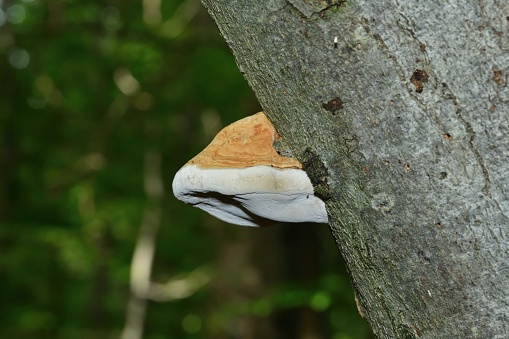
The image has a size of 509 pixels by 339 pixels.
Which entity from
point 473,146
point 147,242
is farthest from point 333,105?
point 147,242

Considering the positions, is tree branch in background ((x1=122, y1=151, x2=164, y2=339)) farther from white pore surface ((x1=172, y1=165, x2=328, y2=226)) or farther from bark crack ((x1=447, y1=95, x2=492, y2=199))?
bark crack ((x1=447, y1=95, x2=492, y2=199))

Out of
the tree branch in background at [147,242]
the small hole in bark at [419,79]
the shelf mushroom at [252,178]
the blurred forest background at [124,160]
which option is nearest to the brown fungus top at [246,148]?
the shelf mushroom at [252,178]

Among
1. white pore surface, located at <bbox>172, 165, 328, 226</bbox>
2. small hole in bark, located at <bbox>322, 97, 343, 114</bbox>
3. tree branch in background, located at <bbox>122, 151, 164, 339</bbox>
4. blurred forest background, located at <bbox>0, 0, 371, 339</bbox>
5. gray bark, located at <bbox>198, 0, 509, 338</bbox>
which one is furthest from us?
tree branch in background, located at <bbox>122, 151, 164, 339</bbox>

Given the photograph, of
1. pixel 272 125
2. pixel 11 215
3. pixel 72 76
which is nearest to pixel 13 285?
pixel 11 215

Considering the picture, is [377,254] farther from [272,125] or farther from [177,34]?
[177,34]

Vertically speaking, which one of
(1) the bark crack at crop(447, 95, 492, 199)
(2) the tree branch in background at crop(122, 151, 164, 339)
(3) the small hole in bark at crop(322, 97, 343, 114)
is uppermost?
(2) the tree branch in background at crop(122, 151, 164, 339)

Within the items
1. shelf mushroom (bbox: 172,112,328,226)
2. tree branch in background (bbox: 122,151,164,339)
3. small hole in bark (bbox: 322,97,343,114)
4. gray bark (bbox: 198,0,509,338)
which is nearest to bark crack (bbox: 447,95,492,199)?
gray bark (bbox: 198,0,509,338)
